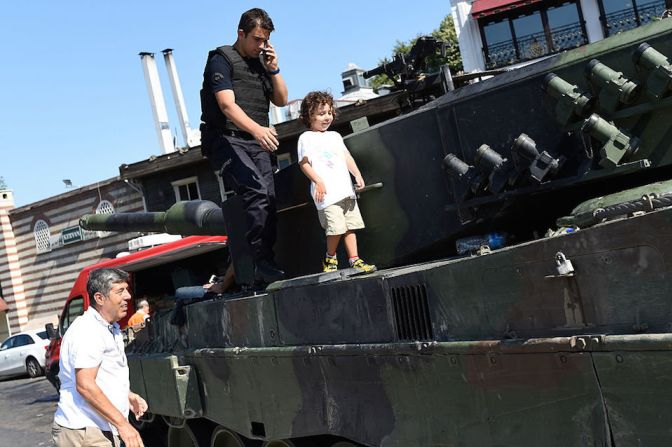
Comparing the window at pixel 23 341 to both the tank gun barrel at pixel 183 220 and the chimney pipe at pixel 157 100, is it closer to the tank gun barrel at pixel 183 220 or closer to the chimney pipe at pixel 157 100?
the chimney pipe at pixel 157 100

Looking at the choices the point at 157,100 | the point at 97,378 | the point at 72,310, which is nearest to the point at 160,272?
the point at 72,310

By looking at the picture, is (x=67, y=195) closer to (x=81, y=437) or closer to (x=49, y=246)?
(x=49, y=246)

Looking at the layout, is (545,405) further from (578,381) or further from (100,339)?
(100,339)

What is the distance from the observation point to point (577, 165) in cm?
432

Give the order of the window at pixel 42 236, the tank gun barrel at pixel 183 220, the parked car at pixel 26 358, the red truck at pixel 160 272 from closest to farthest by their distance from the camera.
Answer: the tank gun barrel at pixel 183 220
the red truck at pixel 160 272
the parked car at pixel 26 358
the window at pixel 42 236

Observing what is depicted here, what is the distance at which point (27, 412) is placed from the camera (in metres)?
14.5

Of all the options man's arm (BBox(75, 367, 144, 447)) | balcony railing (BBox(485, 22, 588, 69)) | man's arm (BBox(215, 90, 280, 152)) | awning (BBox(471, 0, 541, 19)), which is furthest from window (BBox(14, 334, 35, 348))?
man's arm (BBox(75, 367, 144, 447))

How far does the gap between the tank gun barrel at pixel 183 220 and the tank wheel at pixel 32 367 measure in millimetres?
13805

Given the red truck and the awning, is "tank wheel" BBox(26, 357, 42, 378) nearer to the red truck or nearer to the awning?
the red truck

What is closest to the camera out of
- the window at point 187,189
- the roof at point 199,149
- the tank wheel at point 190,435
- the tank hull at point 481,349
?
the tank hull at point 481,349

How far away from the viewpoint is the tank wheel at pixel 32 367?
69.6ft

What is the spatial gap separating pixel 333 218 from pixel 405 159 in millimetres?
561

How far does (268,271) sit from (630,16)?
22024 millimetres

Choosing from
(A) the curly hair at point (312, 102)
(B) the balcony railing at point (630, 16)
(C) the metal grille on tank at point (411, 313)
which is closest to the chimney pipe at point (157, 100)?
(B) the balcony railing at point (630, 16)
